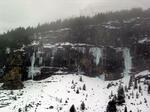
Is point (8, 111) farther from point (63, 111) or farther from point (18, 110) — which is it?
point (63, 111)

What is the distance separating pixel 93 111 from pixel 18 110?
128 ft

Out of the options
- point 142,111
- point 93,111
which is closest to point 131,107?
point 142,111

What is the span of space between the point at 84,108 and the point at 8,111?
132 ft

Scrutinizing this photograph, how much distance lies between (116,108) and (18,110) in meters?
51.1

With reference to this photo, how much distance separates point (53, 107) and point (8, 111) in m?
23.9

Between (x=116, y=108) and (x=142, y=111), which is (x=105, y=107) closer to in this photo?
(x=116, y=108)

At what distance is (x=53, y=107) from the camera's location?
199 meters

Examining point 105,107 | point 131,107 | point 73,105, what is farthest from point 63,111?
point 131,107

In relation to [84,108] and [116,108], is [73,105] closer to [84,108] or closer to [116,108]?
[84,108]

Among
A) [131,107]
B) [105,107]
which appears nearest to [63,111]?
[105,107]

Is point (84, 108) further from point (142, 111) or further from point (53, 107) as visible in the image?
point (142, 111)

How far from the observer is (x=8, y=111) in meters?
197

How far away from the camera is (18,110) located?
636 ft

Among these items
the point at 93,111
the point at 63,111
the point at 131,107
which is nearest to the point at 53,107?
the point at 63,111
